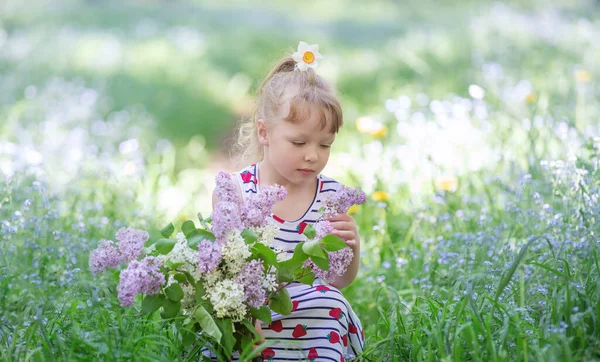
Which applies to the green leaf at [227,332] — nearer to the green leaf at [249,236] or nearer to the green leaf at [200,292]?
the green leaf at [200,292]

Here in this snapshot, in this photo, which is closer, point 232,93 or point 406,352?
point 406,352

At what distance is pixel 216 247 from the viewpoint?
2.07m

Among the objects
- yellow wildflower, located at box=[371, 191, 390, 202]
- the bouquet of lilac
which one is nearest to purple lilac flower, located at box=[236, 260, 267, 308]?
the bouquet of lilac

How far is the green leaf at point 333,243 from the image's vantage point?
219 centimetres

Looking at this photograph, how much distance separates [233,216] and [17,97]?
4502 millimetres

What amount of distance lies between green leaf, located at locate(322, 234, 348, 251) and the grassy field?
40 cm

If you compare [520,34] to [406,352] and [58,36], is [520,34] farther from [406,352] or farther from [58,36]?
[406,352]

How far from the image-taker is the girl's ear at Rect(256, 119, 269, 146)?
271 centimetres

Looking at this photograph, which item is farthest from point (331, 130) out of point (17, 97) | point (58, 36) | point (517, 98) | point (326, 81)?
point (58, 36)

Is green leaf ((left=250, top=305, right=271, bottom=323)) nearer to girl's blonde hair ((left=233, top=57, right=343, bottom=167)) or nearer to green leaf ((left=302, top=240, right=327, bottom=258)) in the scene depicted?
green leaf ((left=302, top=240, right=327, bottom=258))

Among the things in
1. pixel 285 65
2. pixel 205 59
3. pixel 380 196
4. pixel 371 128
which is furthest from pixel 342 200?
pixel 205 59

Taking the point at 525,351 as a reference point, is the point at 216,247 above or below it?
above

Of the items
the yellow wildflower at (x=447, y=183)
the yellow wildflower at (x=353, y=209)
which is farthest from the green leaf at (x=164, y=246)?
the yellow wildflower at (x=447, y=183)

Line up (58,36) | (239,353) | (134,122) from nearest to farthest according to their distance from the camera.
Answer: (239,353) → (134,122) → (58,36)
